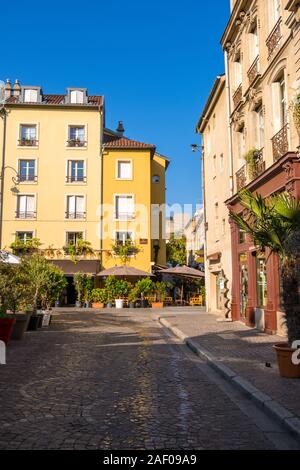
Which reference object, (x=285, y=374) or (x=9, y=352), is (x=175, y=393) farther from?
(x=9, y=352)

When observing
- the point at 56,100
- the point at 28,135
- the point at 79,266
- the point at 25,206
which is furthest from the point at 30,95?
the point at 79,266

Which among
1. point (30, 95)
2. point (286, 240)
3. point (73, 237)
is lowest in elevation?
point (286, 240)

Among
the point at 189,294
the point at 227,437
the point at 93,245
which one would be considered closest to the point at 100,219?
the point at 93,245

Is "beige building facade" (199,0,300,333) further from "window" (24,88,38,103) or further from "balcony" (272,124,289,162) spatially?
"window" (24,88,38,103)

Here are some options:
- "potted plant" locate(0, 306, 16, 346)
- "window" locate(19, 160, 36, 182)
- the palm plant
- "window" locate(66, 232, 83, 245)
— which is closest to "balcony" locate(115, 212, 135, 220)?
"window" locate(66, 232, 83, 245)

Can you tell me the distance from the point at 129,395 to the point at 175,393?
68 cm

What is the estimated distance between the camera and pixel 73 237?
1444 inches

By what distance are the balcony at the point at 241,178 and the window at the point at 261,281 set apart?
116 inches

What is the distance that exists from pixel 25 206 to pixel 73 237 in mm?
4492

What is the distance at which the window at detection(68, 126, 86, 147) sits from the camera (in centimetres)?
3781

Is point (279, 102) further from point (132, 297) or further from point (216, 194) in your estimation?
point (132, 297)

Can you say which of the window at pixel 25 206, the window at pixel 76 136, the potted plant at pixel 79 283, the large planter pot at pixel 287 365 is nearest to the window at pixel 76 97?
the window at pixel 76 136

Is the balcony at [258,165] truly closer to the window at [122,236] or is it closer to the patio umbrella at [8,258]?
the patio umbrella at [8,258]

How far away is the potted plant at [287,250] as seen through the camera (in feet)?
24.7
